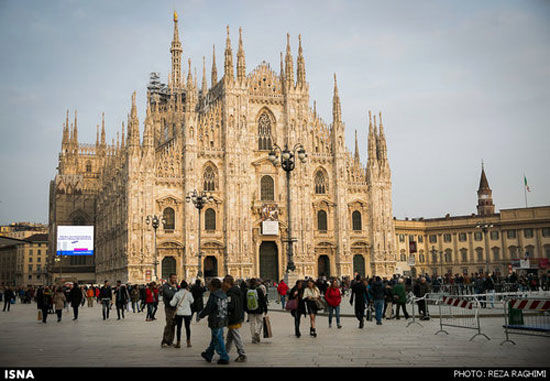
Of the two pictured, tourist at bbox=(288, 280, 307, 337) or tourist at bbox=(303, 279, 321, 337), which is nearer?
tourist at bbox=(303, 279, 321, 337)

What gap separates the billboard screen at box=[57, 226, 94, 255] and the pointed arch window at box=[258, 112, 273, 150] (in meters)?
22.1

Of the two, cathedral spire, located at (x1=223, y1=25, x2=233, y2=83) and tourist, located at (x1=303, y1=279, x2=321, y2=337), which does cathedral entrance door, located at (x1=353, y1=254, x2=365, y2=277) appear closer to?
cathedral spire, located at (x1=223, y1=25, x2=233, y2=83)

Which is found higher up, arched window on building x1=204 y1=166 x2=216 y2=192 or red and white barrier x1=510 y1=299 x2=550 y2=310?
arched window on building x1=204 y1=166 x2=216 y2=192

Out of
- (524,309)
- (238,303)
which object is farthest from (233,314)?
(524,309)

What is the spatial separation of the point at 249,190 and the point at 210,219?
4.27 m

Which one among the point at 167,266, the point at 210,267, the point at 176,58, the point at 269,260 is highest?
the point at 176,58

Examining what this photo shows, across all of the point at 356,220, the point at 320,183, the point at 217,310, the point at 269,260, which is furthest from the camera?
the point at 356,220

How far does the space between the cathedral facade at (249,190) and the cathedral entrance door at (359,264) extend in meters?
0.10

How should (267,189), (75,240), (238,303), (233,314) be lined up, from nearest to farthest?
1. (233,314)
2. (238,303)
3. (267,189)
4. (75,240)

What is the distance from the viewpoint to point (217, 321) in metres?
11.8

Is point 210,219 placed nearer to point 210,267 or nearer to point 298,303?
point 210,267

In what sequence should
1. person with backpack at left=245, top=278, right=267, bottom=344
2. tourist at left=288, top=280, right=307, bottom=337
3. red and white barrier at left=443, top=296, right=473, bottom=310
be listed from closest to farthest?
red and white barrier at left=443, top=296, right=473, bottom=310, person with backpack at left=245, top=278, right=267, bottom=344, tourist at left=288, top=280, right=307, bottom=337

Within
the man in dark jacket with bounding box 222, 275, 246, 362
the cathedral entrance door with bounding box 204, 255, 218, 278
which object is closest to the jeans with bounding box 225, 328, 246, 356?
the man in dark jacket with bounding box 222, 275, 246, 362

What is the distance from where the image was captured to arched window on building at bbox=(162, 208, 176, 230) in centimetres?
5128
